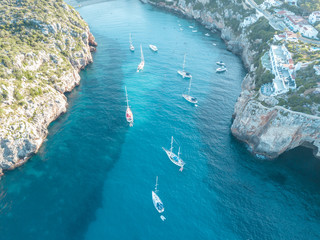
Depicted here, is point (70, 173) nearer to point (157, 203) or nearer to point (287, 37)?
point (157, 203)

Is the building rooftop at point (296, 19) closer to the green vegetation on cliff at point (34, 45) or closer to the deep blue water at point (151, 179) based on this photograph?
the deep blue water at point (151, 179)

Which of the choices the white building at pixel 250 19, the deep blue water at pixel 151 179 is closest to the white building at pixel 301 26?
the white building at pixel 250 19

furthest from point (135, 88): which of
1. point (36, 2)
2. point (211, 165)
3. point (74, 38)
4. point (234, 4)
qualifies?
point (234, 4)

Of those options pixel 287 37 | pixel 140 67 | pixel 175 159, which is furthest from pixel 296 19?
pixel 175 159

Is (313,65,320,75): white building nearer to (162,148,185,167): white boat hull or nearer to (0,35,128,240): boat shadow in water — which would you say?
(162,148,185,167): white boat hull

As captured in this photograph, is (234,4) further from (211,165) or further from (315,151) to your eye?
(211,165)

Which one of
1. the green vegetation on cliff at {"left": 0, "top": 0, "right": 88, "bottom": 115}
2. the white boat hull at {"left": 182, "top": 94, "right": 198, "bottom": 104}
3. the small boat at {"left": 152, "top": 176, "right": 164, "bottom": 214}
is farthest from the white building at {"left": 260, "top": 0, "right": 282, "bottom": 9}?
the small boat at {"left": 152, "top": 176, "right": 164, "bottom": 214}
